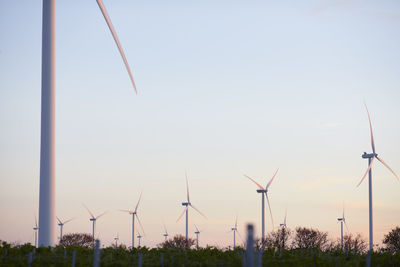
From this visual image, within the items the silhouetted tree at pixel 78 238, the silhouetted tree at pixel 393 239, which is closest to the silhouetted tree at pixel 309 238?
the silhouetted tree at pixel 393 239

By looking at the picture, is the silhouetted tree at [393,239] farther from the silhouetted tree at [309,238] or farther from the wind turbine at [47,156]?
the wind turbine at [47,156]

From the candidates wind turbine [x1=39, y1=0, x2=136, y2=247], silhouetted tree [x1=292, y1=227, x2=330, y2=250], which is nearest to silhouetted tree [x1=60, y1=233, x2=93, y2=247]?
silhouetted tree [x1=292, y1=227, x2=330, y2=250]

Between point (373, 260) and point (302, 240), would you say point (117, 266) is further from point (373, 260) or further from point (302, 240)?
point (302, 240)

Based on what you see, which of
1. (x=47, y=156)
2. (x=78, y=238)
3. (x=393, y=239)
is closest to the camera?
(x=47, y=156)

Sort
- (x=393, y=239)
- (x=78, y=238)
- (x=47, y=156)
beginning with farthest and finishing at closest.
Answer: 1. (x=78, y=238)
2. (x=393, y=239)
3. (x=47, y=156)

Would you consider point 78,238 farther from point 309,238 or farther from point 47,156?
point 47,156

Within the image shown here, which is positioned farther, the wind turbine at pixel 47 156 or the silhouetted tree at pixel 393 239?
the silhouetted tree at pixel 393 239

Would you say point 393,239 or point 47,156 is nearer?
point 47,156

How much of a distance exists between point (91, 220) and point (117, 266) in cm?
9010

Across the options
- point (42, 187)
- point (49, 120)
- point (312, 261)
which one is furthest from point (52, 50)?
point (312, 261)

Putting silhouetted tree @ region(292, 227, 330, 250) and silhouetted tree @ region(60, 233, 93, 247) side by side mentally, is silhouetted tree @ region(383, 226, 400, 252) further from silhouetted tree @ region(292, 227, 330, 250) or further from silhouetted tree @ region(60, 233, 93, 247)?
silhouetted tree @ region(60, 233, 93, 247)

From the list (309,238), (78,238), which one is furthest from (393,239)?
(78,238)

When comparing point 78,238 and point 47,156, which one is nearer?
point 47,156

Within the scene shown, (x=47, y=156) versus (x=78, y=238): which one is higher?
(x=47, y=156)
